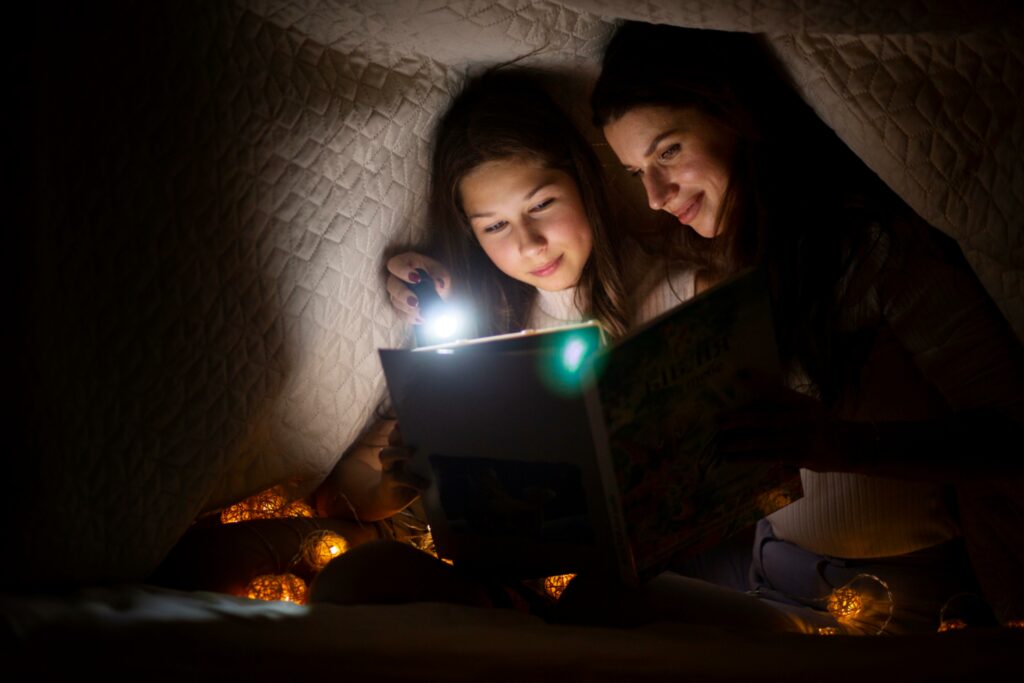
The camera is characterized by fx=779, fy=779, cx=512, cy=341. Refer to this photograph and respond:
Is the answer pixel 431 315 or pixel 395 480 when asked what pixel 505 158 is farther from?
pixel 395 480

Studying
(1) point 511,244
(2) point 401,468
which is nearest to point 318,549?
(2) point 401,468

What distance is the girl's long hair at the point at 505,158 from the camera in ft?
3.76

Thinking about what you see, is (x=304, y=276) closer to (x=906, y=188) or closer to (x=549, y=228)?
(x=549, y=228)

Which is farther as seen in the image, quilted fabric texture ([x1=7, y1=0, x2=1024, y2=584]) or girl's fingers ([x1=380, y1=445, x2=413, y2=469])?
girl's fingers ([x1=380, y1=445, x2=413, y2=469])

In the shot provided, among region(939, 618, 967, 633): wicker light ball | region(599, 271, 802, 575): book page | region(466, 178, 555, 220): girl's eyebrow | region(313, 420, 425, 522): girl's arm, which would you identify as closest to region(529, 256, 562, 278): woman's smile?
region(466, 178, 555, 220): girl's eyebrow

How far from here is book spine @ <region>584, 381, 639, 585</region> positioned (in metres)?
0.75

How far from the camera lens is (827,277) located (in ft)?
3.13

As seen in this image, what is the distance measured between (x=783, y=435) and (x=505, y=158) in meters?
0.57

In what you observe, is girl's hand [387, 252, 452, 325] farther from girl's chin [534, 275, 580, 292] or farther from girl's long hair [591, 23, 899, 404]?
girl's long hair [591, 23, 899, 404]

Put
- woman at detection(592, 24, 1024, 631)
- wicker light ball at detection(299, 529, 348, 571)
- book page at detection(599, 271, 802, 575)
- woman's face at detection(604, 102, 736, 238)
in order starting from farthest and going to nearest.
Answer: wicker light ball at detection(299, 529, 348, 571)
woman's face at detection(604, 102, 736, 238)
woman at detection(592, 24, 1024, 631)
book page at detection(599, 271, 802, 575)

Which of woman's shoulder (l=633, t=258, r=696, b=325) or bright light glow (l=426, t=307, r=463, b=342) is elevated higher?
woman's shoulder (l=633, t=258, r=696, b=325)

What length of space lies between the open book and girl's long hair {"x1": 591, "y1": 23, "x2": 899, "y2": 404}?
0.18 metres

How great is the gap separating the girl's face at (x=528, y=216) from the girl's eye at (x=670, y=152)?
18 cm

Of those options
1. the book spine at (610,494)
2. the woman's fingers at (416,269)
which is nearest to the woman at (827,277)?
the book spine at (610,494)
